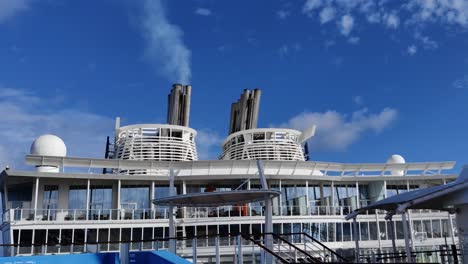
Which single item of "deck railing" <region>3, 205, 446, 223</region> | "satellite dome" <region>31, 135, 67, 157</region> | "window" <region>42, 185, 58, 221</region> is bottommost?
"deck railing" <region>3, 205, 446, 223</region>

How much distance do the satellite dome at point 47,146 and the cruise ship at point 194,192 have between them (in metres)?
0.07

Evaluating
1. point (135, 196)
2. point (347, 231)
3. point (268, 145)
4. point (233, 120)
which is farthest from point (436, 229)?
point (135, 196)

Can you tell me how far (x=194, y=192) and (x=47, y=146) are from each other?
32.8 ft

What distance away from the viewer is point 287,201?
29719 millimetres

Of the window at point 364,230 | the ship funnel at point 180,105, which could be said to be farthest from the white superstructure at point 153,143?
the window at point 364,230

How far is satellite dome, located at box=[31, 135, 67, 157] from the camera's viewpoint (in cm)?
2883

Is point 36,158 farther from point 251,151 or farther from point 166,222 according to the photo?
point 251,151

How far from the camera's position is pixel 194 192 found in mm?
27359

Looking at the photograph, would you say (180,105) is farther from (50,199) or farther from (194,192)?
(50,199)

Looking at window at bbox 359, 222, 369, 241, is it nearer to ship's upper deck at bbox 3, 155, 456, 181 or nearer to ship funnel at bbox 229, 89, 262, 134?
ship's upper deck at bbox 3, 155, 456, 181

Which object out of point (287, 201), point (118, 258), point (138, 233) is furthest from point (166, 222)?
point (118, 258)

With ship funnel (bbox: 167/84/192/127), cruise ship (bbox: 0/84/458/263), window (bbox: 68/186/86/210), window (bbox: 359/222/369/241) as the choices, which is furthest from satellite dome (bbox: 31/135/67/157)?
window (bbox: 359/222/369/241)

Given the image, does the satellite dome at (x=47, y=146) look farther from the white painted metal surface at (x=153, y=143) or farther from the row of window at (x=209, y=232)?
the row of window at (x=209, y=232)

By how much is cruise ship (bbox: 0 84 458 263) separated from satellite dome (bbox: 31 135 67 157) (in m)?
0.07
